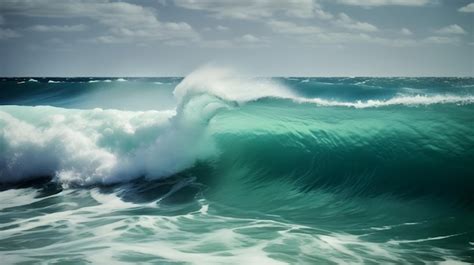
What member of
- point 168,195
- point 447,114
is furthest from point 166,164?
point 447,114

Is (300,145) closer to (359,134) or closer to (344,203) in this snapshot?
(359,134)

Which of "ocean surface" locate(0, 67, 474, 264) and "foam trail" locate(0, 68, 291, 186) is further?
"foam trail" locate(0, 68, 291, 186)

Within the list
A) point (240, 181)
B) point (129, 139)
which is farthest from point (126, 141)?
point (240, 181)

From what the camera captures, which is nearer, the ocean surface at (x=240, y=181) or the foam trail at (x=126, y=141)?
the ocean surface at (x=240, y=181)

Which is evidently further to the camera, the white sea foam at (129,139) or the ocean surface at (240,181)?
the white sea foam at (129,139)

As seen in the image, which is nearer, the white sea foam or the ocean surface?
the ocean surface

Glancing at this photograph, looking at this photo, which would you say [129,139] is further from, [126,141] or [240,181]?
[240,181]

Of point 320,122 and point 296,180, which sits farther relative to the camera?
point 320,122

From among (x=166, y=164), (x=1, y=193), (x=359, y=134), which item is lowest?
(x=1, y=193)
